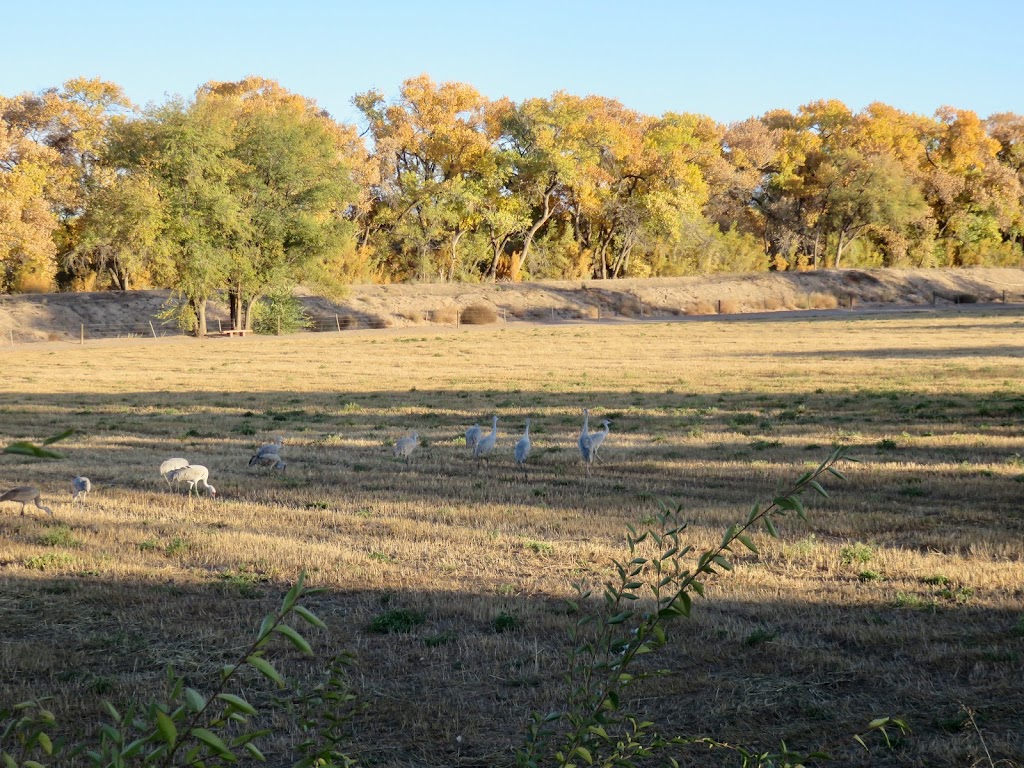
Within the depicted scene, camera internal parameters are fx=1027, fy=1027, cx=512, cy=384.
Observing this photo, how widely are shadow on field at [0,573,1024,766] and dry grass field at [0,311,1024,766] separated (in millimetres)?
27

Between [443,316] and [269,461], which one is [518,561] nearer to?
[269,461]

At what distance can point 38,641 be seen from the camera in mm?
7906

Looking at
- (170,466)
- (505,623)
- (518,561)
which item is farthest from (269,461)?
(505,623)

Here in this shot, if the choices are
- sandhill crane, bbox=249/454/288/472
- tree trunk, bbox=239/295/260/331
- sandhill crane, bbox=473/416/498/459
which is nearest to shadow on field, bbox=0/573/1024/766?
sandhill crane, bbox=249/454/288/472

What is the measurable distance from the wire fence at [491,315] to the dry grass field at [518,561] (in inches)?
1422

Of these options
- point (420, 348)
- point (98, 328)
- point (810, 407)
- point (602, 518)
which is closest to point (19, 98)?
point (98, 328)

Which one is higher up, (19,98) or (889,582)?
(19,98)

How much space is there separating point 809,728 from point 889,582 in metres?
3.56

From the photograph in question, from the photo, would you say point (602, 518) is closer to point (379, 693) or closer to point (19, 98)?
point (379, 693)

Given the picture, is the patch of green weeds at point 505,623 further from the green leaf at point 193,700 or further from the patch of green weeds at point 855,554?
the green leaf at point 193,700

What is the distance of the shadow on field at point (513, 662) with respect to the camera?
6.29 meters

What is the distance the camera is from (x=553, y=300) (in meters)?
76.5

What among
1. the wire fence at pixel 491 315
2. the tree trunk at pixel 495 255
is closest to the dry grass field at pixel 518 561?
the wire fence at pixel 491 315

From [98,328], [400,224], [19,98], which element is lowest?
[98,328]
